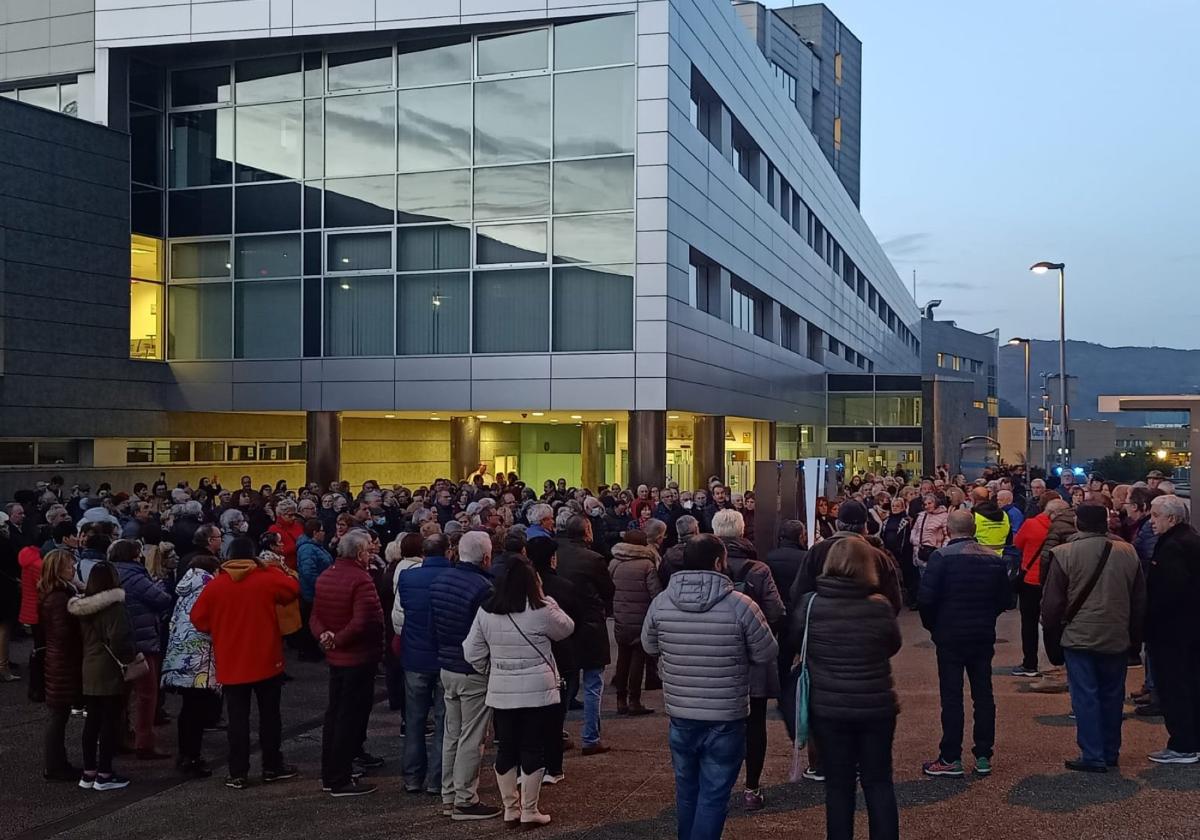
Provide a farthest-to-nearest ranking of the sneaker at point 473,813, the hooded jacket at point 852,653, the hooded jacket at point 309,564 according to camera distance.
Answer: the hooded jacket at point 309,564, the sneaker at point 473,813, the hooded jacket at point 852,653

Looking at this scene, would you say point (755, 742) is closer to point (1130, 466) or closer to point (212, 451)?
point (212, 451)

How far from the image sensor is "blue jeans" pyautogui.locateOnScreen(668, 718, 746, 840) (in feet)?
18.8

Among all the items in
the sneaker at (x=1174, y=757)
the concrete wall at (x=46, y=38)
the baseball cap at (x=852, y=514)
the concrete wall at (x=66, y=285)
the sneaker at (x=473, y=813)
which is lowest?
the sneaker at (x=473, y=813)

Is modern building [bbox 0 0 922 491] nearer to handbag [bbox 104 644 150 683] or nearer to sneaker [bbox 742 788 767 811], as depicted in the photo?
handbag [bbox 104 644 150 683]

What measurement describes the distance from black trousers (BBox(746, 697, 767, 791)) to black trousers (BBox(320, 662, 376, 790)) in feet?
8.84

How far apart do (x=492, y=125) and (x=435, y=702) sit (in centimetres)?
1937

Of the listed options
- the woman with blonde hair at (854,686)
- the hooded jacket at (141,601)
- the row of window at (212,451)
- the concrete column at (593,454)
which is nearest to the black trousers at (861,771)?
the woman with blonde hair at (854,686)

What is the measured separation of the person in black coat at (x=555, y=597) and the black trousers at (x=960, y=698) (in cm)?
263

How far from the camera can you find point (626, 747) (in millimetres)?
8617

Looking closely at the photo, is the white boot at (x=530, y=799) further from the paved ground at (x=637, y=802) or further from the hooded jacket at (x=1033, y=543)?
the hooded jacket at (x=1033, y=543)

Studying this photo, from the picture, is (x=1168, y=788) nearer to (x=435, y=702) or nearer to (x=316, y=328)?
(x=435, y=702)

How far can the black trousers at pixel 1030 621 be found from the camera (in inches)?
437

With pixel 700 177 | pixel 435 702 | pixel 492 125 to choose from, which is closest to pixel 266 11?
A: pixel 492 125

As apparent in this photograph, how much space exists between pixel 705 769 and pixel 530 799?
143 cm
